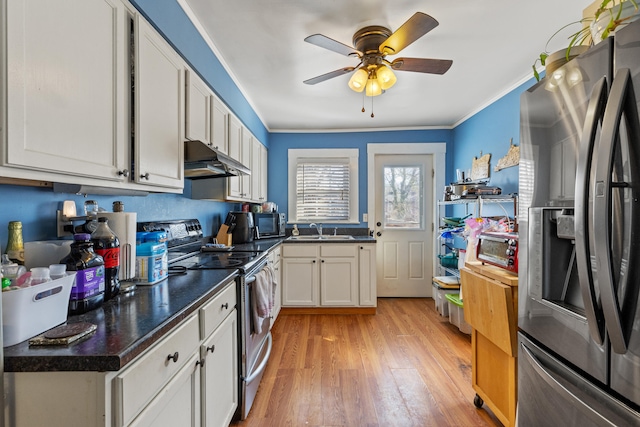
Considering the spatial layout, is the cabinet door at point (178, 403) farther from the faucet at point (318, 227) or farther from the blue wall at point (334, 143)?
the blue wall at point (334, 143)

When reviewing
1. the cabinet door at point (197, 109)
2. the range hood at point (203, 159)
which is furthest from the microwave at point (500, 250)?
the cabinet door at point (197, 109)

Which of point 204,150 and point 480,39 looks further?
point 480,39

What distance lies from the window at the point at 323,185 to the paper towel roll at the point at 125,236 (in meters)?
2.97

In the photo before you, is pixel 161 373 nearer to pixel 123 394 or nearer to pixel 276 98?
pixel 123 394

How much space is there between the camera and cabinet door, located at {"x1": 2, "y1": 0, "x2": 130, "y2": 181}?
0.76 metres

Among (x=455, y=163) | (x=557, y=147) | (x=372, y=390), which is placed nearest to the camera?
(x=557, y=147)

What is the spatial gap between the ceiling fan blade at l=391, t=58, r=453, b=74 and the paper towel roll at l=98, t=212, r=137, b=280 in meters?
1.76

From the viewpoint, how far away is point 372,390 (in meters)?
2.01

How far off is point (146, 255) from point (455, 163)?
3.88 meters

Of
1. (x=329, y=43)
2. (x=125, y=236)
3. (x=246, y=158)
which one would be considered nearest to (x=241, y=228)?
(x=246, y=158)

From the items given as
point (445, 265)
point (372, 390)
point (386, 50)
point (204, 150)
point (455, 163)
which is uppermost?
point (386, 50)

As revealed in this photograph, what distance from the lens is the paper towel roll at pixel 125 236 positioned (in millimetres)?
1197

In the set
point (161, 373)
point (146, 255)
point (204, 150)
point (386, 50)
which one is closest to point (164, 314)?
point (161, 373)

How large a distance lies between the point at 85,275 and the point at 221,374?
0.77 m
